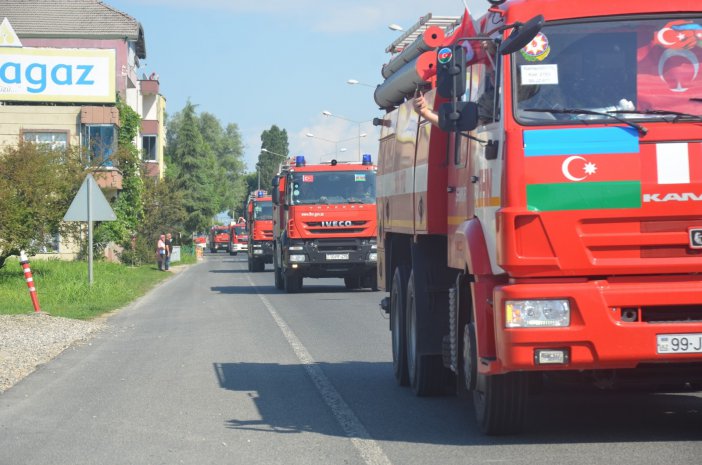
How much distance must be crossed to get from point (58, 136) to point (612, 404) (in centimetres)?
5191

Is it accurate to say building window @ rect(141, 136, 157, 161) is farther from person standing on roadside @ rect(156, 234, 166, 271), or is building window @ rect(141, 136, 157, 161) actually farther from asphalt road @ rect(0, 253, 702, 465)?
asphalt road @ rect(0, 253, 702, 465)

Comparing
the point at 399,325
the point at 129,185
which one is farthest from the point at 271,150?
the point at 399,325

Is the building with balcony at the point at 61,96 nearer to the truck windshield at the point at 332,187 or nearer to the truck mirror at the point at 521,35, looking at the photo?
the truck windshield at the point at 332,187

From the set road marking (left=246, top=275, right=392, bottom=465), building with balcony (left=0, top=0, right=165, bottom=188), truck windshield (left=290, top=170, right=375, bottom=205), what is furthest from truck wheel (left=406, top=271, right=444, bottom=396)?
building with balcony (left=0, top=0, right=165, bottom=188)

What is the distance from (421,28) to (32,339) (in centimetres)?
853

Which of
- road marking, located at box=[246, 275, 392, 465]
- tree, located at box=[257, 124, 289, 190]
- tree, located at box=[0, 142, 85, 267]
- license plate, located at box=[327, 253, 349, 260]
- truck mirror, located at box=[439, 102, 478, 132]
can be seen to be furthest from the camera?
tree, located at box=[257, 124, 289, 190]

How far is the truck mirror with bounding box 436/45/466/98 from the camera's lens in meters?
8.06

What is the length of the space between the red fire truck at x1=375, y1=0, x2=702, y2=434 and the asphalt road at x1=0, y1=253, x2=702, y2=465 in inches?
19.0

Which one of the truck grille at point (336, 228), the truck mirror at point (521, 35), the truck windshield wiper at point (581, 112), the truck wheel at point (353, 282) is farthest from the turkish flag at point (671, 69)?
the truck wheel at point (353, 282)

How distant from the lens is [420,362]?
10656 mm

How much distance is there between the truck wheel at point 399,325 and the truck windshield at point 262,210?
3772 centimetres

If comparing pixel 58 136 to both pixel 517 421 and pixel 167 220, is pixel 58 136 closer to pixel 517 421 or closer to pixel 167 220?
pixel 167 220

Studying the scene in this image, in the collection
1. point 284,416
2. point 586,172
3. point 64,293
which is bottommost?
point 284,416

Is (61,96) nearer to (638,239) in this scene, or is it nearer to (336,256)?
(336,256)
